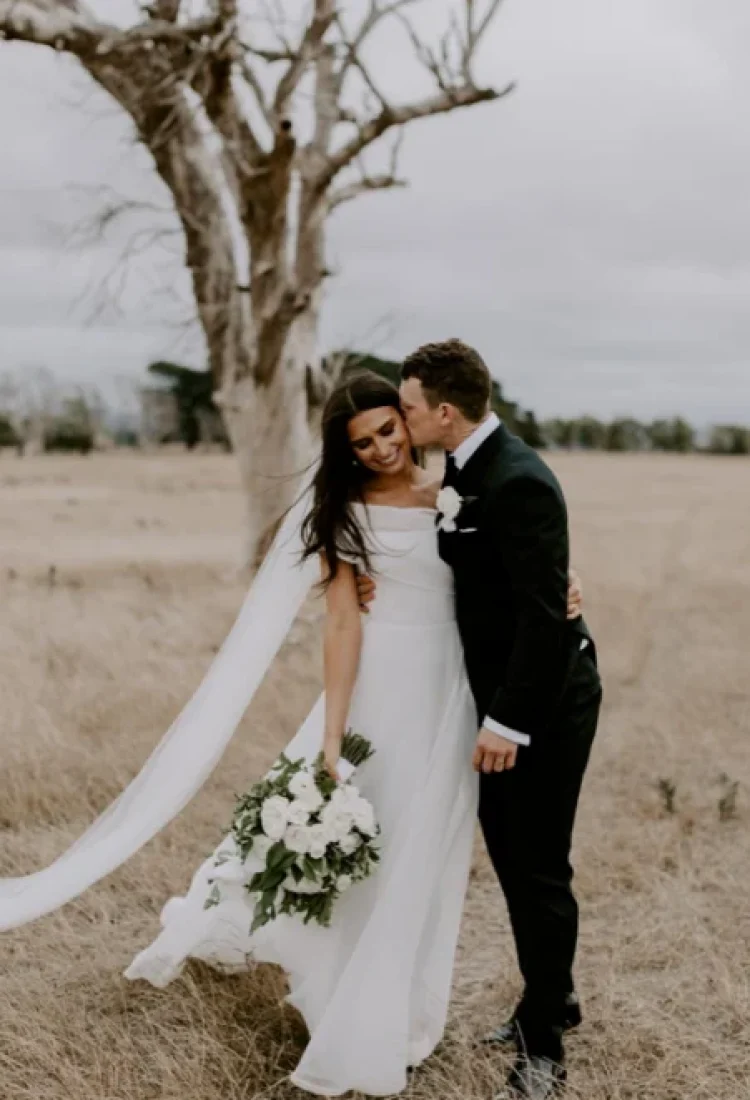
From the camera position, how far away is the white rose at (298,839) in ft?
11.3

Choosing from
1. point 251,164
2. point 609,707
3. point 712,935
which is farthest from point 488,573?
point 251,164

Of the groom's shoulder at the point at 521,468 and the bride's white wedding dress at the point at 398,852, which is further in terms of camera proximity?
the bride's white wedding dress at the point at 398,852

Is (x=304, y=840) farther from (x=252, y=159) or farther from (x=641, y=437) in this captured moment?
(x=641, y=437)

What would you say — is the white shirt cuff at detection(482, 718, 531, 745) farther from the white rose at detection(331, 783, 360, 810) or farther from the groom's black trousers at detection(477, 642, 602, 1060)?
the white rose at detection(331, 783, 360, 810)

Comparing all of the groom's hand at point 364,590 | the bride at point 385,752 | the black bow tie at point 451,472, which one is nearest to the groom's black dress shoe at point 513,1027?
the bride at point 385,752

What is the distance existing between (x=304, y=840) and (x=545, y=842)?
2.41 feet

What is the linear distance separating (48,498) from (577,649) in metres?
26.4

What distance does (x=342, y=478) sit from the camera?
12.3 ft

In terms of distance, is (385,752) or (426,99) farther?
(426,99)

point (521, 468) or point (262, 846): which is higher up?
point (521, 468)

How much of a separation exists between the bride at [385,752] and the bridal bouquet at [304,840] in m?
0.14

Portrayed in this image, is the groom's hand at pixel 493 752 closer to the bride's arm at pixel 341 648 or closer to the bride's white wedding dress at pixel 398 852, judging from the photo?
the bride's white wedding dress at pixel 398 852

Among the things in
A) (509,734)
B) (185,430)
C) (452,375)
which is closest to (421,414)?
(452,375)

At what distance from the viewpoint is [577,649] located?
3662 mm
